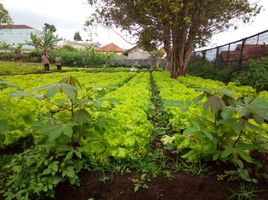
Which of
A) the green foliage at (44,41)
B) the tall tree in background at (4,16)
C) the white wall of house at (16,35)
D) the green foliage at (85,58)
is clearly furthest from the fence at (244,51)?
the white wall of house at (16,35)

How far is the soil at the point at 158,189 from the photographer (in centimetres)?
247

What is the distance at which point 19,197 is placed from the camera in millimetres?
2375

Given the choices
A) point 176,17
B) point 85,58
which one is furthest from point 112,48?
point 176,17

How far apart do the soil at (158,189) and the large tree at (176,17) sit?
11.5 metres

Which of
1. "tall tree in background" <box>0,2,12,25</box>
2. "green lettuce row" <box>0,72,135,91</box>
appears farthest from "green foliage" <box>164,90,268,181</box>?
"tall tree in background" <box>0,2,12,25</box>

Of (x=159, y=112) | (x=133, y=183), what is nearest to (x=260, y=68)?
(x=159, y=112)

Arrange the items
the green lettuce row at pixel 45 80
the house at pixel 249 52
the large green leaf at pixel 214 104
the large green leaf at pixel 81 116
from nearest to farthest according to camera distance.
Result: the large green leaf at pixel 214 104 < the large green leaf at pixel 81 116 < the green lettuce row at pixel 45 80 < the house at pixel 249 52

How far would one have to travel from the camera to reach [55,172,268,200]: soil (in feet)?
8.09

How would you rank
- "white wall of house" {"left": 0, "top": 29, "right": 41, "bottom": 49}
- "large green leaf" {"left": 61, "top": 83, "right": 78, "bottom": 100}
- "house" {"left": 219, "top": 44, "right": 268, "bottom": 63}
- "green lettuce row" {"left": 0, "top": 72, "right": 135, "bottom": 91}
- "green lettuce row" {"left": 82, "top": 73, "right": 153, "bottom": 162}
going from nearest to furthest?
1. "large green leaf" {"left": 61, "top": 83, "right": 78, "bottom": 100}
2. "green lettuce row" {"left": 82, "top": 73, "right": 153, "bottom": 162}
3. "green lettuce row" {"left": 0, "top": 72, "right": 135, "bottom": 91}
4. "house" {"left": 219, "top": 44, "right": 268, "bottom": 63}
5. "white wall of house" {"left": 0, "top": 29, "right": 41, "bottom": 49}

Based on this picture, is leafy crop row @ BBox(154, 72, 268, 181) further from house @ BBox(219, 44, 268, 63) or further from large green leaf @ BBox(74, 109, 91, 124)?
house @ BBox(219, 44, 268, 63)

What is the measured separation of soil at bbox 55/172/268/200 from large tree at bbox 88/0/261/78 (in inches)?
452

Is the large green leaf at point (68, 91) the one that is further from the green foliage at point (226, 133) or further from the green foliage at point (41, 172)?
the green foliage at point (226, 133)

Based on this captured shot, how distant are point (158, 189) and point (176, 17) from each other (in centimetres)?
1289

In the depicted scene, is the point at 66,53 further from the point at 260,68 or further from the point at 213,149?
the point at 213,149
